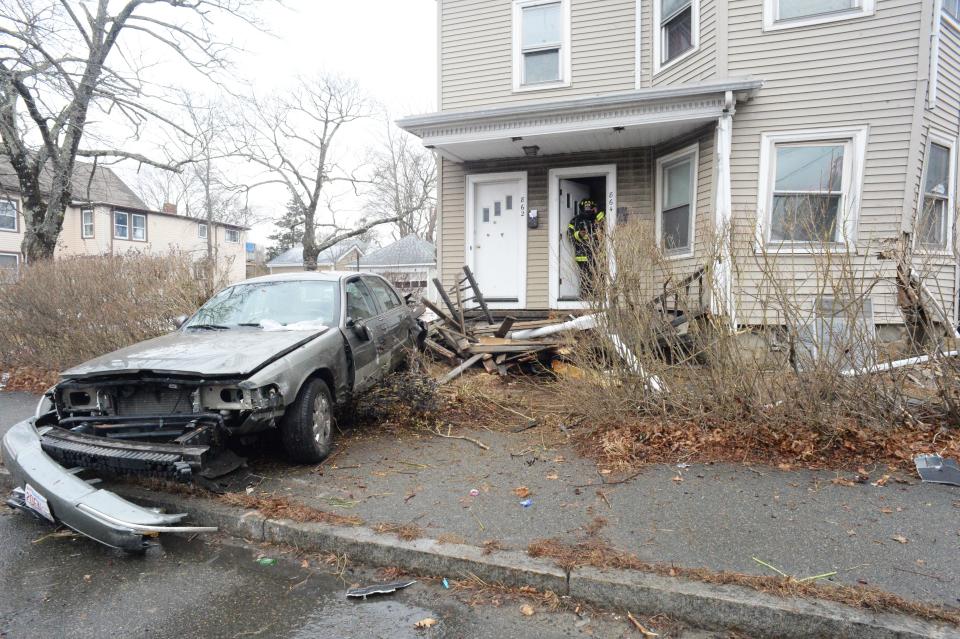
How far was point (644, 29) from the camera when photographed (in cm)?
958

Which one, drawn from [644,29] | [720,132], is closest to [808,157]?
[720,132]

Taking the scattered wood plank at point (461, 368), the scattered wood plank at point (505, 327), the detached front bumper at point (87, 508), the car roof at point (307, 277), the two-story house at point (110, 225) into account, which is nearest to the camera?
the detached front bumper at point (87, 508)

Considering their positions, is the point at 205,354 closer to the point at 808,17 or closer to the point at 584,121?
the point at 584,121

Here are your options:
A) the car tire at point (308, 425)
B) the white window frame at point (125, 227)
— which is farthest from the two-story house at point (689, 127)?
the white window frame at point (125, 227)

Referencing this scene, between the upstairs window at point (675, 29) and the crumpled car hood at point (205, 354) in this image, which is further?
the upstairs window at point (675, 29)

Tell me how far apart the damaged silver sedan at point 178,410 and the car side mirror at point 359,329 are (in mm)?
22

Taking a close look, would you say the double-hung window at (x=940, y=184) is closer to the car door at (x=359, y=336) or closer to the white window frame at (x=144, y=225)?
the car door at (x=359, y=336)

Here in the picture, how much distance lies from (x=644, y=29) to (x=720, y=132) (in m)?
3.12

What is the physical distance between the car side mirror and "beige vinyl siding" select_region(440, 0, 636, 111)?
6.50m

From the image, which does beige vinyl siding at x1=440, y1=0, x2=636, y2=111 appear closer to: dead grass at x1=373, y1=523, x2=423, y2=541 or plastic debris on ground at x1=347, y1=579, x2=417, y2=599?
dead grass at x1=373, y1=523, x2=423, y2=541

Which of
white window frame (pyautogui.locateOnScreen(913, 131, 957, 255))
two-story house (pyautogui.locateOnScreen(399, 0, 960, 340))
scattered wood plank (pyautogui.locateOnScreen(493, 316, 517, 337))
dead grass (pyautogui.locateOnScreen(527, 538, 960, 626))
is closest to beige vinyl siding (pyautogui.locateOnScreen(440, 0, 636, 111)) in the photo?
two-story house (pyautogui.locateOnScreen(399, 0, 960, 340))

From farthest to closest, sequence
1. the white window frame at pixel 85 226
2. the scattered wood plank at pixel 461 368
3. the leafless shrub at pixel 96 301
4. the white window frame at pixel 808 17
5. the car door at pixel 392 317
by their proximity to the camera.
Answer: the white window frame at pixel 85 226 < the leafless shrub at pixel 96 301 < the white window frame at pixel 808 17 < the scattered wood plank at pixel 461 368 < the car door at pixel 392 317

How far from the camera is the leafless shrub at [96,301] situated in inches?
310

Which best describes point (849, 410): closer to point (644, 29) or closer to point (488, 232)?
point (488, 232)
